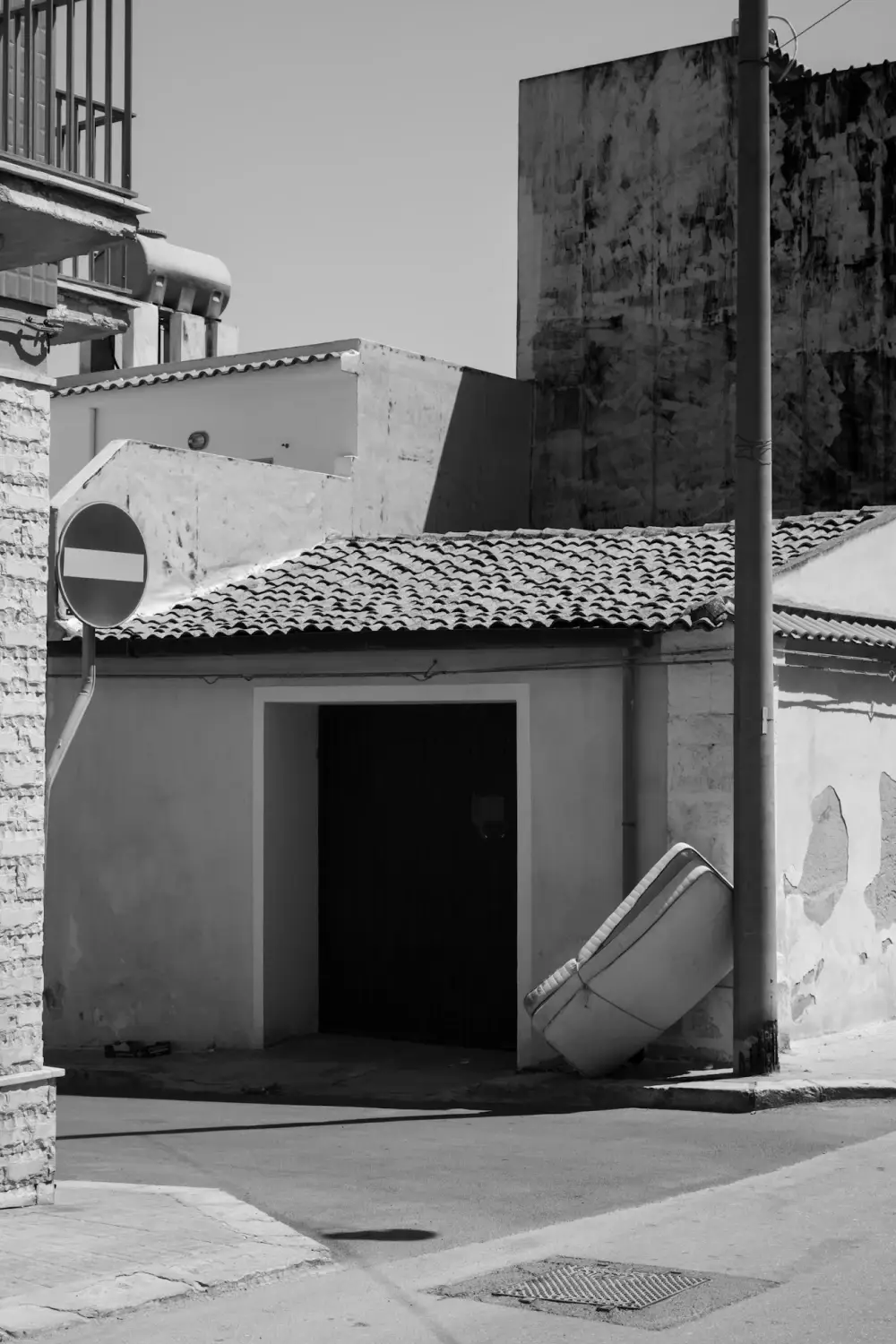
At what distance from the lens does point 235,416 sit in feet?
69.9

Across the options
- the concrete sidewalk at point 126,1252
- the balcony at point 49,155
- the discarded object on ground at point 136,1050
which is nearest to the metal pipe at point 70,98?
the balcony at point 49,155

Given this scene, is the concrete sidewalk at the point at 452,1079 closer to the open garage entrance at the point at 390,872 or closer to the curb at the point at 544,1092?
the curb at the point at 544,1092

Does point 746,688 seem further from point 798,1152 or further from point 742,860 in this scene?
point 798,1152

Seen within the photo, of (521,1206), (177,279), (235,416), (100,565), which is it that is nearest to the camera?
(521,1206)

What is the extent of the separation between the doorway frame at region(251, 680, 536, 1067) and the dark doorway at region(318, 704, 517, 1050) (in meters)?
0.55

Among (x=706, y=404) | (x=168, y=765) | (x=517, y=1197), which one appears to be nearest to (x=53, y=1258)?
(x=517, y=1197)

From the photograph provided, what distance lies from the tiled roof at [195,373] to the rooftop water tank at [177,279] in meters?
2.28

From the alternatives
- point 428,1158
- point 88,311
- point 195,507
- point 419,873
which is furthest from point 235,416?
point 428,1158

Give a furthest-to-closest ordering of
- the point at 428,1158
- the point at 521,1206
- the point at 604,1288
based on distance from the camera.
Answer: the point at 428,1158 → the point at 521,1206 → the point at 604,1288

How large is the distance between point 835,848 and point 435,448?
9.09 meters

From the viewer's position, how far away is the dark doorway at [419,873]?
565 inches

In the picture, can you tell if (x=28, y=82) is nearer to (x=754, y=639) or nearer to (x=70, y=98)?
(x=70, y=98)

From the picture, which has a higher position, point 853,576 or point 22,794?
point 853,576

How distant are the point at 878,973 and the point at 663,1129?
14.1 feet
